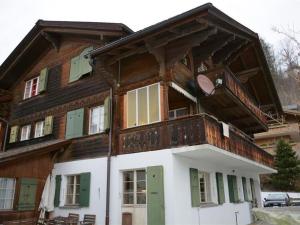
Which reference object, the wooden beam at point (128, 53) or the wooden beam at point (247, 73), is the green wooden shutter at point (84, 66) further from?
the wooden beam at point (247, 73)

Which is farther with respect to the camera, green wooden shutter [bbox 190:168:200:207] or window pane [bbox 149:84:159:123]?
window pane [bbox 149:84:159:123]

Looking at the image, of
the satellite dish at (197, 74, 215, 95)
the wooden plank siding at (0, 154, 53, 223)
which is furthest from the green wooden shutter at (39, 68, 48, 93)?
the satellite dish at (197, 74, 215, 95)

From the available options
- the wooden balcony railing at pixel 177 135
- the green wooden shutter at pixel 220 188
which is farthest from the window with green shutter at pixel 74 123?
the green wooden shutter at pixel 220 188

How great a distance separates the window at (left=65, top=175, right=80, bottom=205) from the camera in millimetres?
12062

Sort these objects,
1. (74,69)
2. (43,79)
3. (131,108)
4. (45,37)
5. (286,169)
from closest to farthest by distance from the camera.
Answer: (131,108) → (74,69) → (43,79) → (45,37) → (286,169)

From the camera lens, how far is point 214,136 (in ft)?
32.1

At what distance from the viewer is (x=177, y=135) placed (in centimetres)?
975

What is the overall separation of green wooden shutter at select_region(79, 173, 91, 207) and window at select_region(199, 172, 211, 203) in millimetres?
4207

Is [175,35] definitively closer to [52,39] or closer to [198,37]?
[198,37]

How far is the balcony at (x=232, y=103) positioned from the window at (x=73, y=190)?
601 cm

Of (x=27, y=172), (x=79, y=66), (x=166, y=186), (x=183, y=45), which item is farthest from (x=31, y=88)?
(x=166, y=186)

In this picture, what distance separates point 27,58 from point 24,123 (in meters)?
3.79

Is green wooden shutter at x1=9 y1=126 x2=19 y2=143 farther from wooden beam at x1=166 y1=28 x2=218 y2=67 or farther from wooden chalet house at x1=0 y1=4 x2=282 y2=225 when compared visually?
wooden beam at x1=166 y1=28 x2=218 y2=67

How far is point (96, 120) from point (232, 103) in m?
5.96
